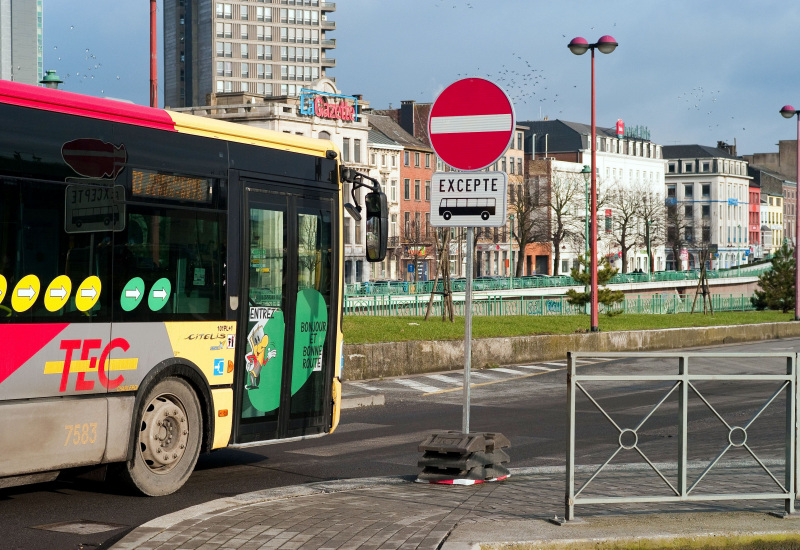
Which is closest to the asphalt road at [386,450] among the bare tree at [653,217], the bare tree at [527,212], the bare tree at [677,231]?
the bare tree at [527,212]

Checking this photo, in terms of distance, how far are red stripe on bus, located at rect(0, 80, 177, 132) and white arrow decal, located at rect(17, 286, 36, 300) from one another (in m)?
1.30

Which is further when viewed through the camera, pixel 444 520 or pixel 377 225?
pixel 377 225

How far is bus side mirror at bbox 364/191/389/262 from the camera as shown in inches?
464

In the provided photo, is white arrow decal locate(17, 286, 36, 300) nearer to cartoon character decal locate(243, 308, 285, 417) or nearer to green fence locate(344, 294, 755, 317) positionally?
cartoon character decal locate(243, 308, 285, 417)

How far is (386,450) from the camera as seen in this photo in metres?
12.9

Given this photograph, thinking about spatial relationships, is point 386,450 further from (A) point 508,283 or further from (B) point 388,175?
(B) point 388,175

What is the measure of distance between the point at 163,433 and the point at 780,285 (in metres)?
53.9

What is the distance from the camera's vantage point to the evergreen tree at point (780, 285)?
58.4 metres

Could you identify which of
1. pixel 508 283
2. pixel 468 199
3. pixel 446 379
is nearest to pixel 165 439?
pixel 468 199

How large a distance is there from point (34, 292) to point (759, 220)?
178450mm

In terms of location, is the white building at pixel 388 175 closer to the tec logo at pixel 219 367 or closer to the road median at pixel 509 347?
the road median at pixel 509 347

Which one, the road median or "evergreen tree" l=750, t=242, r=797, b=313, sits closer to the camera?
the road median

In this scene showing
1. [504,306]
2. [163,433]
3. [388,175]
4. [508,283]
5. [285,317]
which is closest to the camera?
[163,433]

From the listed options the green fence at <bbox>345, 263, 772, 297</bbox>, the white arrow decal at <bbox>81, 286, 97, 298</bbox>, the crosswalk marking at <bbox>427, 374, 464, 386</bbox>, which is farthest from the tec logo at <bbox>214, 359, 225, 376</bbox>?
the green fence at <bbox>345, 263, 772, 297</bbox>
